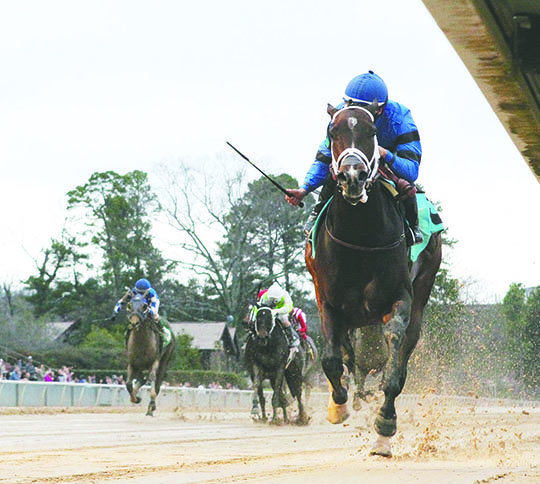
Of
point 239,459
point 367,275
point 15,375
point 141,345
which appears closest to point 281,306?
point 141,345

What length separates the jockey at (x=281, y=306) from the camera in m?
17.9

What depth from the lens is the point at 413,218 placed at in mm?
8523

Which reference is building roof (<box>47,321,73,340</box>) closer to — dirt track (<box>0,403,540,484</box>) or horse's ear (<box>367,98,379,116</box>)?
dirt track (<box>0,403,540,484</box>)

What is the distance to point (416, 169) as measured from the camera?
27.5 ft

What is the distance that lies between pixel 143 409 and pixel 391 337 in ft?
63.9

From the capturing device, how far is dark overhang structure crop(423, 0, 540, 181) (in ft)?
19.5

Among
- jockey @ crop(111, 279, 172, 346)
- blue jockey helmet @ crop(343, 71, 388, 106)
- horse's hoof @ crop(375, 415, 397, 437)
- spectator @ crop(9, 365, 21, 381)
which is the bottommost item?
horse's hoof @ crop(375, 415, 397, 437)

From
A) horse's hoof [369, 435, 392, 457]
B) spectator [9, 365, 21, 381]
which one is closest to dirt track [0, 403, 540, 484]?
horse's hoof [369, 435, 392, 457]

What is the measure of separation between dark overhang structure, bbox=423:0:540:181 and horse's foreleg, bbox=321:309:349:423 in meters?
1.97

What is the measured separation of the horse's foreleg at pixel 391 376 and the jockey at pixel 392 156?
2.87ft

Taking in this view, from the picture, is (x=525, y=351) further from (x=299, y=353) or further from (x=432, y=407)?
(x=432, y=407)

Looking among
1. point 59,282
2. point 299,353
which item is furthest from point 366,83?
point 59,282

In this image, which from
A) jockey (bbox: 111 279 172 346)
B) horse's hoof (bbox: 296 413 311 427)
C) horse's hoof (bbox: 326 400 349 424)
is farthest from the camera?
jockey (bbox: 111 279 172 346)

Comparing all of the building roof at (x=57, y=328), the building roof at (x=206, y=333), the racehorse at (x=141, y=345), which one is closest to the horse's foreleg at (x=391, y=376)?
the racehorse at (x=141, y=345)
